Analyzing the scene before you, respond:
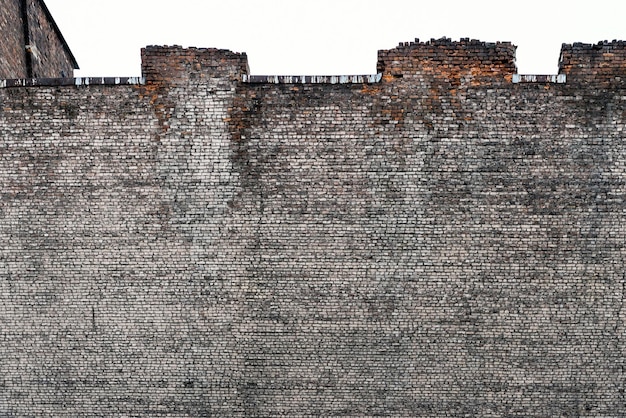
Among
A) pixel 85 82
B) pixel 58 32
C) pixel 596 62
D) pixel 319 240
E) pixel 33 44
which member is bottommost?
pixel 319 240

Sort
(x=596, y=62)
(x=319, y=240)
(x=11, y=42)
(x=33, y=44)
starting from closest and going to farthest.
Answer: (x=596, y=62)
(x=319, y=240)
(x=11, y=42)
(x=33, y=44)

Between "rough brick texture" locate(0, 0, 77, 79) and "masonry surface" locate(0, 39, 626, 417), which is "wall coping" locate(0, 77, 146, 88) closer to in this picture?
"masonry surface" locate(0, 39, 626, 417)

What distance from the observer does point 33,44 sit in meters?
6.65

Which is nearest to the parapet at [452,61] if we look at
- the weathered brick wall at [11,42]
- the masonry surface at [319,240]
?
the masonry surface at [319,240]

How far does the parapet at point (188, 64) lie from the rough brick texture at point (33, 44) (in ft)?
9.26

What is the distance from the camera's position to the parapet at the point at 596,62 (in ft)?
16.2

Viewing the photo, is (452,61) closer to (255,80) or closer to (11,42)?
(255,80)

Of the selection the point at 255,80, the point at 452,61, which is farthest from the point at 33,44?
the point at 452,61

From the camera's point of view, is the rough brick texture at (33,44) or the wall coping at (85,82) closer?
the wall coping at (85,82)

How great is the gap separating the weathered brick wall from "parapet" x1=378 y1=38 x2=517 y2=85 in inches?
245

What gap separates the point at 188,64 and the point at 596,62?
5900mm

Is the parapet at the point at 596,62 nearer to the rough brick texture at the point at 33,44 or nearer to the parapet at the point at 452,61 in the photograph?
the parapet at the point at 452,61

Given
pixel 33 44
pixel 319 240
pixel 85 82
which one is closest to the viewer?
pixel 85 82

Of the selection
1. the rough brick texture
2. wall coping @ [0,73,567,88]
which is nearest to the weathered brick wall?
the rough brick texture
